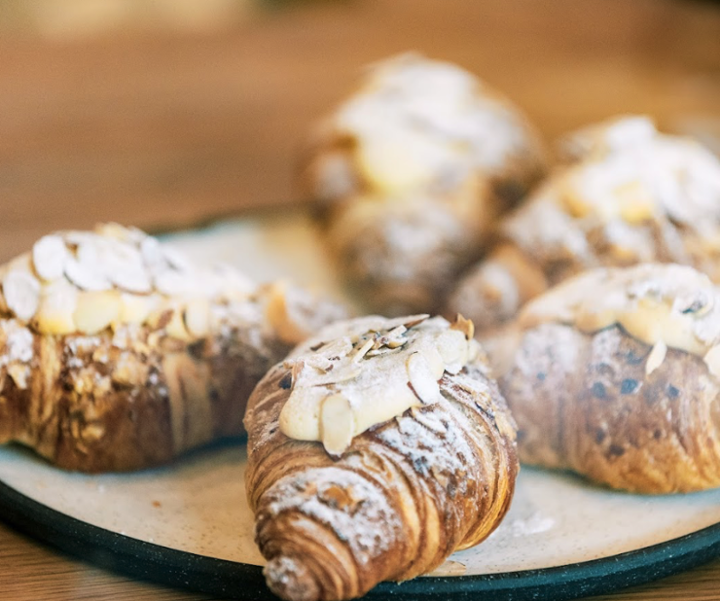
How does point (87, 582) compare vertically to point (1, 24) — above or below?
below

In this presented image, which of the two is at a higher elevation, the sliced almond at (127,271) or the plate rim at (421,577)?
the sliced almond at (127,271)

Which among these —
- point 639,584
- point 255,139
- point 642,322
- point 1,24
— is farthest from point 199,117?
point 639,584

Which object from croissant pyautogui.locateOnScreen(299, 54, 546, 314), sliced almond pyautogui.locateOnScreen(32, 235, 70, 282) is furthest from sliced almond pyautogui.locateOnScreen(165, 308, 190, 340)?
croissant pyautogui.locateOnScreen(299, 54, 546, 314)

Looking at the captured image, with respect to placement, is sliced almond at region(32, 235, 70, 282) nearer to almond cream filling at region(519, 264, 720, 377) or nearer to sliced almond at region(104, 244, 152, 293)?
sliced almond at region(104, 244, 152, 293)

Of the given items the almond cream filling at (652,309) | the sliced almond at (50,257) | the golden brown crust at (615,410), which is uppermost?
the sliced almond at (50,257)

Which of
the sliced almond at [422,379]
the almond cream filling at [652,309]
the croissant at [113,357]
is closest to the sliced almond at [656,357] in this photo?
the almond cream filling at [652,309]

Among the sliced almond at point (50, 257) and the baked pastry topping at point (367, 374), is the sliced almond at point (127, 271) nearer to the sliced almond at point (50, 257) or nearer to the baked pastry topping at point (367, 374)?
the sliced almond at point (50, 257)

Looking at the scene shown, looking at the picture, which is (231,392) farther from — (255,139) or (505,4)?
(505,4)
